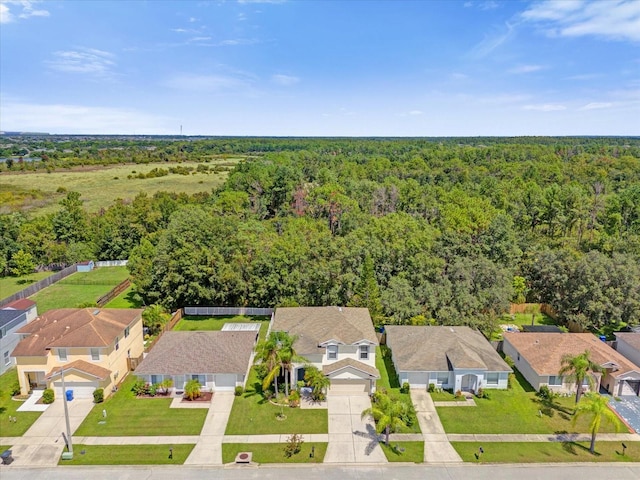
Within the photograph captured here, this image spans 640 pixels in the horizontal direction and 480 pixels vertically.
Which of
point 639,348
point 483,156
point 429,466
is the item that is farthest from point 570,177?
point 429,466

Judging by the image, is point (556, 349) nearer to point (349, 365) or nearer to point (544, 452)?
point (544, 452)

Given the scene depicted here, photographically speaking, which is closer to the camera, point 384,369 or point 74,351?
point 74,351

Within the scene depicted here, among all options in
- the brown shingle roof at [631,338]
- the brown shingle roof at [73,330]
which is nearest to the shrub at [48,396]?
the brown shingle roof at [73,330]

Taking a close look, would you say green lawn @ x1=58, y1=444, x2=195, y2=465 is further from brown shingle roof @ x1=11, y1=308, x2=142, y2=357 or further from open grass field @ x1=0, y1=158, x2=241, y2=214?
open grass field @ x1=0, y1=158, x2=241, y2=214

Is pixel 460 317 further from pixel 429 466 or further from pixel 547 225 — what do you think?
pixel 547 225

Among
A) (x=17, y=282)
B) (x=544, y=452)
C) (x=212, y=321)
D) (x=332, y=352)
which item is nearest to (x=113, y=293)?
(x=212, y=321)
